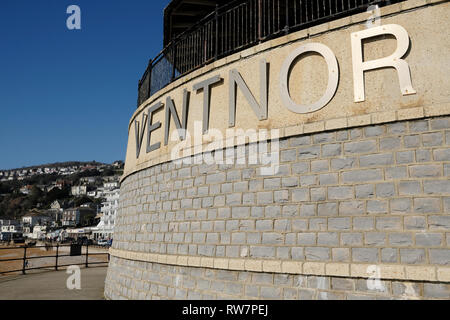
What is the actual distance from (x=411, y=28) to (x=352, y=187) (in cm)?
251

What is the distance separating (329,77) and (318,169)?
4.99 feet

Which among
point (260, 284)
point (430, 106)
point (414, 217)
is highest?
point (430, 106)

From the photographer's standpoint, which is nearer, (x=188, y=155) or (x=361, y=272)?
(x=361, y=272)

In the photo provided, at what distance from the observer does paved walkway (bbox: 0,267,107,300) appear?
9.69 meters

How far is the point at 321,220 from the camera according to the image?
5.56m

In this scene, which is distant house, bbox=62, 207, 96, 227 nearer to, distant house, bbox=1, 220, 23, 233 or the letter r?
distant house, bbox=1, 220, 23, 233

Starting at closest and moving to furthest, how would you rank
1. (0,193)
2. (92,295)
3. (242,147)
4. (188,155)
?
(242,147) < (188,155) < (92,295) < (0,193)

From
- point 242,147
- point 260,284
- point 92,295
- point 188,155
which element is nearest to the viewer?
point 260,284

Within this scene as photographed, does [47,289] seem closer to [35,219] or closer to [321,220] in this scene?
[321,220]

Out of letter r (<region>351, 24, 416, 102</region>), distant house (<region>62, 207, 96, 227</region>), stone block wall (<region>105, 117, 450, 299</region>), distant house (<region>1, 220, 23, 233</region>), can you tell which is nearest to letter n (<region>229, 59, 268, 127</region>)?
stone block wall (<region>105, 117, 450, 299</region>)

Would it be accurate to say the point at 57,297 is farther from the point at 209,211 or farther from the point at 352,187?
the point at 352,187

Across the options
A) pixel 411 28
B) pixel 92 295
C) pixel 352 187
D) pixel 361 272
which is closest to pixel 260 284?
pixel 361 272

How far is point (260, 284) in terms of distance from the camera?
5957mm

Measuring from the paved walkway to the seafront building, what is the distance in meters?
3.16
